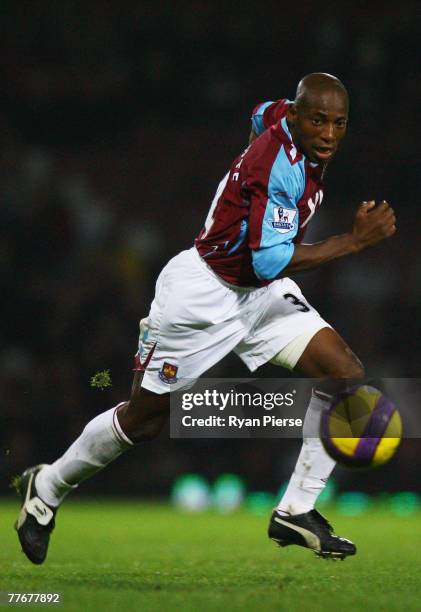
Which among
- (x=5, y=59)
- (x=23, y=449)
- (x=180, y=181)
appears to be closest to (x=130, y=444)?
(x=23, y=449)

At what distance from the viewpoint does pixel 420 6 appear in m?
13.5

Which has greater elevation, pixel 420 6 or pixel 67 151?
pixel 420 6

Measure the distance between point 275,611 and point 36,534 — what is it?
171 centimetres

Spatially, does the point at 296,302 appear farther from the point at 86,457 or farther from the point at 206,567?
the point at 206,567

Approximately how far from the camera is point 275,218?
17.1 feet

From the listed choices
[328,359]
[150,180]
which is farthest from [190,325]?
[150,180]

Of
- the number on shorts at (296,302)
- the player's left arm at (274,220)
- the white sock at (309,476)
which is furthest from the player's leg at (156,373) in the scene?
the white sock at (309,476)

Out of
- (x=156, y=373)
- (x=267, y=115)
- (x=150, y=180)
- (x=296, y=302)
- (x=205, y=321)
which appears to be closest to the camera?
(x=156, y=373)

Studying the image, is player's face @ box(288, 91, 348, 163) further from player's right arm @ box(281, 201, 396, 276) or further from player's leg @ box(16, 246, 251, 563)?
player's leg @ box(16, 246, 251, 563)

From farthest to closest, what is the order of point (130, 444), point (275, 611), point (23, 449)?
point (23, 449) < point (130, 444) < point (275, 611)

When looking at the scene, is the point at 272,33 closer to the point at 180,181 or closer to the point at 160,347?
the point at 180,181

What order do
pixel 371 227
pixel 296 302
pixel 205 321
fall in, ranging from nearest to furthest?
pixel 371 227
pixel 205 321
pixel 296 302

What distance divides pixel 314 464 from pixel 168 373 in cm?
82

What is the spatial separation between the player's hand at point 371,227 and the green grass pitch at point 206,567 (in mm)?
1501
